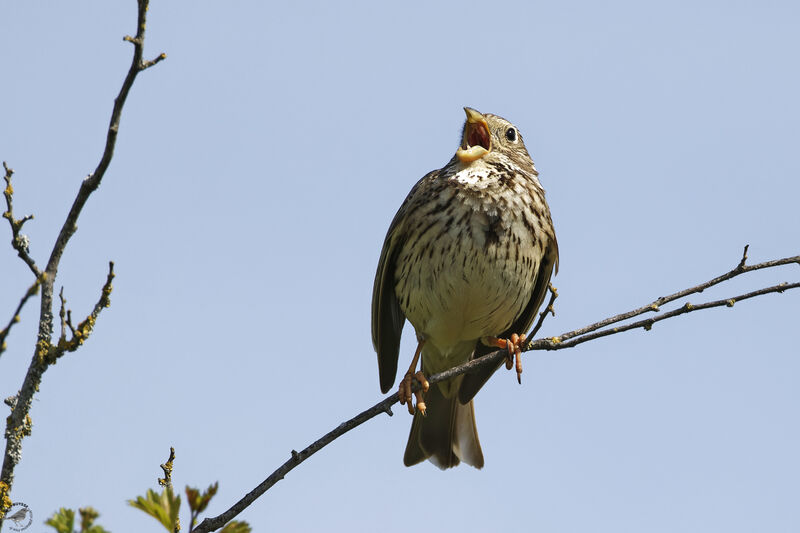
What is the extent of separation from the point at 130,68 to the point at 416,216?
3725 millimetres

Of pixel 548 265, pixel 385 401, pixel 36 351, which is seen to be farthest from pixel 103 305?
pixel 548 265

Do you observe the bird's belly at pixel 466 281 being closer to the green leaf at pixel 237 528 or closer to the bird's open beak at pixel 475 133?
the bird's open beak at pixel 475 133

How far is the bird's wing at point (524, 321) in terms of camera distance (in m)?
6.57

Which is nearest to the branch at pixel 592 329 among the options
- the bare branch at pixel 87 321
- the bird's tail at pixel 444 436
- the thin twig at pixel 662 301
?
the thin twig at pixel 662 301

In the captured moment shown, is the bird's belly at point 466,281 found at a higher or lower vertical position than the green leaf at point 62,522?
higher

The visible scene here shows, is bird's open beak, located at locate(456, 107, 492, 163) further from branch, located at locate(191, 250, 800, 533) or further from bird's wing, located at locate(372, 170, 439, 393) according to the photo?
branch, located at locate(191, 250, 800, 533)

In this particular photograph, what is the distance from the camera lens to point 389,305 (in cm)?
696

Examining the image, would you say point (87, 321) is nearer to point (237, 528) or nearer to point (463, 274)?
point (237, 528)

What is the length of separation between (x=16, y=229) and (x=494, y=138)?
454 cm

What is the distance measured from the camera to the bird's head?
281 inches

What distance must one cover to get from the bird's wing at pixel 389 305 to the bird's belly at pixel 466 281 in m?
0.16

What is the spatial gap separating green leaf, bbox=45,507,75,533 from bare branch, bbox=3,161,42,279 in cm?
68

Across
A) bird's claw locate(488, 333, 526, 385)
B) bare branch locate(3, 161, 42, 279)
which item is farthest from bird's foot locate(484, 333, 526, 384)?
bare branch locate(3, 161, 42, 279)

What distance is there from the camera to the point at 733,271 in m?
4.77
